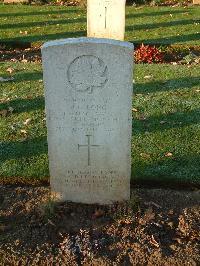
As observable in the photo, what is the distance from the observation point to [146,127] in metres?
6.98

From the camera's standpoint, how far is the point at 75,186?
503 centimetres

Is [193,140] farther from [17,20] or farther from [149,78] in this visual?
[17,20]

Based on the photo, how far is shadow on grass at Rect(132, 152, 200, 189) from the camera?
564 centimetres

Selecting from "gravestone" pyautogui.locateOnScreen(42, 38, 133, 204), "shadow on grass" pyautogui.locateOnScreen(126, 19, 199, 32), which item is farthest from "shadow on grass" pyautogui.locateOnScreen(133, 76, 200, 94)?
"shadow on grass" pyautogui.locateOnScreen(126, 19, 199, 32)

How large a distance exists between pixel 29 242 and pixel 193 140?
3018mm

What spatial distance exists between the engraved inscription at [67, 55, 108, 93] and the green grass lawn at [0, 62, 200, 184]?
1.72 metres

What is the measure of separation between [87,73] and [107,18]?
6.20m

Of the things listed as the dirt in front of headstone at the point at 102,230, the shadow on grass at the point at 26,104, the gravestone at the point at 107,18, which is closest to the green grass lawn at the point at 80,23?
the gravestone at the point at 107,18

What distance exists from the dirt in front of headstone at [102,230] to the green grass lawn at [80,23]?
309 inches

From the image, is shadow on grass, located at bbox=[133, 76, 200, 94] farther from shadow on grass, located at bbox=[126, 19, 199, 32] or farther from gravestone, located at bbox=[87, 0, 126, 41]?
shadow on grass, located at bbox=[126, 19, 199, 32]

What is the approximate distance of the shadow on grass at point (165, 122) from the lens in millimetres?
6949

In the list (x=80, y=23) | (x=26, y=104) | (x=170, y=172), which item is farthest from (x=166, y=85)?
(x=80, y=23)

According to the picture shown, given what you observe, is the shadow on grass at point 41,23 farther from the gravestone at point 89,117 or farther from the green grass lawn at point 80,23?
the gravestone at point 89,117

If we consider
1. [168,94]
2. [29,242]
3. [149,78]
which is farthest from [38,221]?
[149,78]
